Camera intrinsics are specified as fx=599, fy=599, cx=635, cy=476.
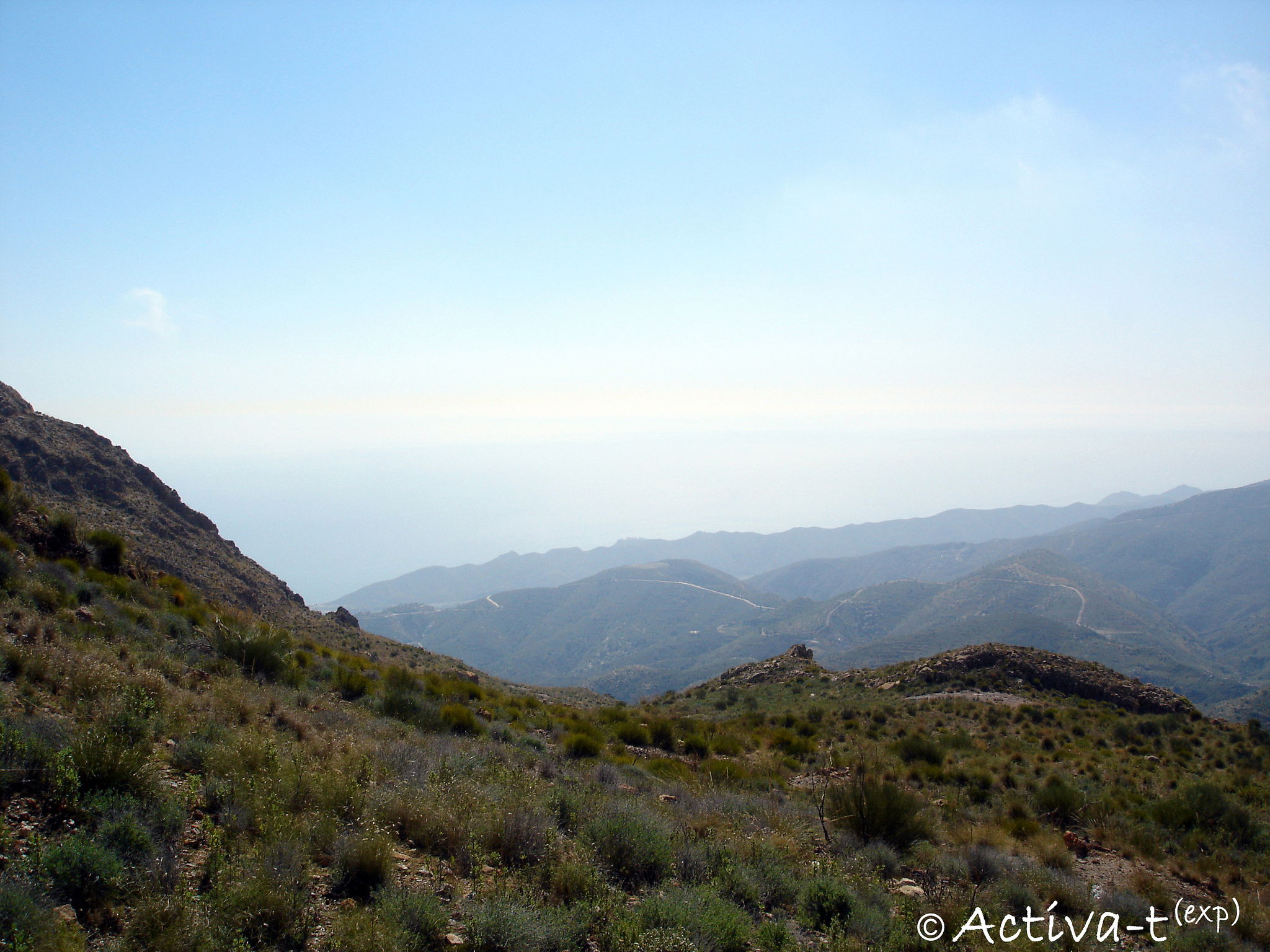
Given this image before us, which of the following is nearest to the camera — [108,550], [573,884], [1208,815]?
[573,884]

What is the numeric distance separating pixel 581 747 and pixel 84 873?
9.46m

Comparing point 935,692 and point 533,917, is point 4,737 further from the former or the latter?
point 935,692

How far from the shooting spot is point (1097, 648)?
114875mm

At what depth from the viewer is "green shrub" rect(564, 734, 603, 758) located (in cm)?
1245

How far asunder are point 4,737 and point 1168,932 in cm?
1212

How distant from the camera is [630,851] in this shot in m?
6.35

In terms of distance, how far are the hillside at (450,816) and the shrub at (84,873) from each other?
16mm

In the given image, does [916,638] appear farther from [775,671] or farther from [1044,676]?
[1044,676]

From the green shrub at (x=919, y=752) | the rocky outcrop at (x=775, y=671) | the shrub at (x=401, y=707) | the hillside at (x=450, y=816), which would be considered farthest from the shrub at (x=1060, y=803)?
the rocky outcrop at (x=775, y=671)

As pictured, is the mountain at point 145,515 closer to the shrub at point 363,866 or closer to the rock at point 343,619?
the rock at point 343,619

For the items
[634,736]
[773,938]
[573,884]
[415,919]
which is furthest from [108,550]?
[773,938]

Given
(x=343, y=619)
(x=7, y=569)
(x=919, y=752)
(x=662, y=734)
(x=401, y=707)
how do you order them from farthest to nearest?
1. (x=343, y=619)
2. (x=662, y=734)
3. (x=919, y=752)
4. (x=401, y=707)
5. (x=7, y=569)

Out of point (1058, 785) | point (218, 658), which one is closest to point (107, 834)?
point (218, 658)

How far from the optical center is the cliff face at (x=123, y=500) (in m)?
27.3
